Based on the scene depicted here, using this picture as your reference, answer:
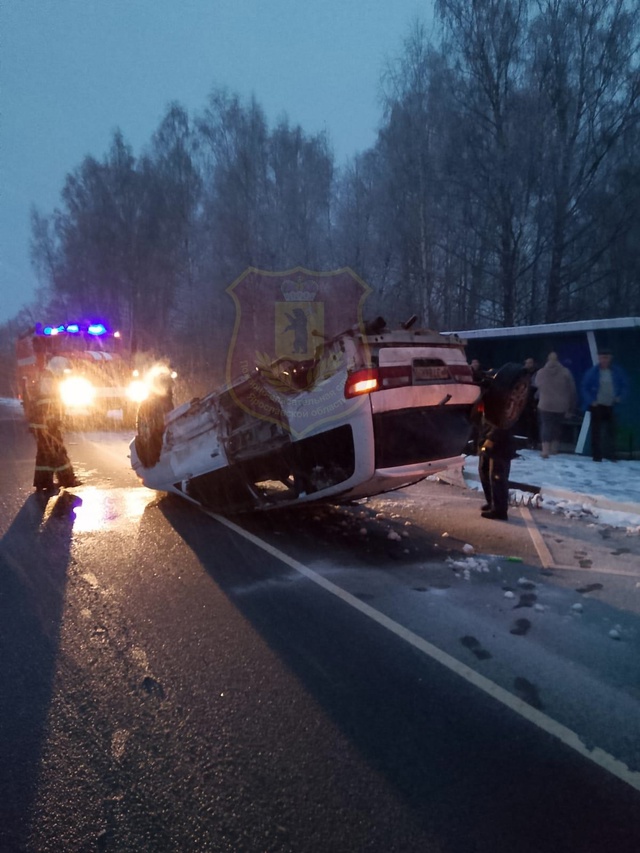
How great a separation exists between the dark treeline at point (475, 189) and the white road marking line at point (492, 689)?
16742 millimetres

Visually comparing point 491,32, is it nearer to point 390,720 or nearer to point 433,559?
point 433,559

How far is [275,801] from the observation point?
2596 millimetres

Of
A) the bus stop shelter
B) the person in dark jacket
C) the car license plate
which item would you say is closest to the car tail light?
the car license plate

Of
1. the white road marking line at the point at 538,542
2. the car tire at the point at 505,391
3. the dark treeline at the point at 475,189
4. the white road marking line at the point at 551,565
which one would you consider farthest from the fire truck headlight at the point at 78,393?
the white road marking line at the point at 551,565

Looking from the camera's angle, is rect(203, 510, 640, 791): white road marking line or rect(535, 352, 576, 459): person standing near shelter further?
rect(535, 352, 576, 459): person standing near shelter

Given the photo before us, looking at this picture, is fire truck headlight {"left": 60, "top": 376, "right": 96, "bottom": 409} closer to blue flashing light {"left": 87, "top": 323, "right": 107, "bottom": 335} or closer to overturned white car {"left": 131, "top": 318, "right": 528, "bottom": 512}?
blue flashing light {"left": 87, "top": 323, "right": 107, "bottom": 335}

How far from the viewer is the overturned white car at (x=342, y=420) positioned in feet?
17.8

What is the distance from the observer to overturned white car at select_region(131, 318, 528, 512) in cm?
543

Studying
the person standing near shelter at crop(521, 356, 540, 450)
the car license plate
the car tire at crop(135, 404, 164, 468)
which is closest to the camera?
the car license plate

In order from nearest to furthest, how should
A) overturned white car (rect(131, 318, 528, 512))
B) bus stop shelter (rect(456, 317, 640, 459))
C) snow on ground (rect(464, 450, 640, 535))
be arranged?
overturned white car (rect(131, 318, 528, 512)), snow on ground (rect(464, 450, 640, 535)), bus stop shelter (rect(456, 317, 640, 459))

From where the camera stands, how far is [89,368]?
18.5 m

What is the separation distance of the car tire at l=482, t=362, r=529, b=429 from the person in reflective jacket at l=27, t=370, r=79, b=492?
550 centimetres

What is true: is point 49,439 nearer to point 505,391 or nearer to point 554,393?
point 505,391

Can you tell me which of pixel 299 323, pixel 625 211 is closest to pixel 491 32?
pixel 625 211
